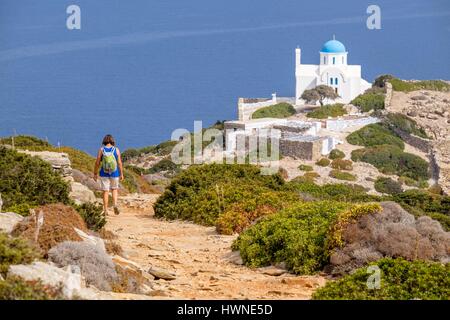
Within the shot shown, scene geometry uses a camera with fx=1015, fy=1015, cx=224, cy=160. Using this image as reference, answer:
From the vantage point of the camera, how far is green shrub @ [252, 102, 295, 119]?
60531mm

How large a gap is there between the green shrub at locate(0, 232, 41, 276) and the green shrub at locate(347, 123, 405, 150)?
144ft

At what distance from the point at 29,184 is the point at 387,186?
30.6 m

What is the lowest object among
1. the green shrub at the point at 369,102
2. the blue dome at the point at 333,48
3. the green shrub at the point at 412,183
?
the green shrub at the point at 412,183

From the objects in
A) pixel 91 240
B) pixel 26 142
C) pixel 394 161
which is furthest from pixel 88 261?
pixel 394 161

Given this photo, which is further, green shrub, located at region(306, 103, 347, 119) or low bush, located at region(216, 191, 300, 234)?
green shrub, located at region(306, 103, 347, 119)

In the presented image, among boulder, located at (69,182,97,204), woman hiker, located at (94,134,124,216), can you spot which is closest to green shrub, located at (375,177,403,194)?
boulder, located at (69,182,97,204)

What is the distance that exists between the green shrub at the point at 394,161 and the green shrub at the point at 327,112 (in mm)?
7065

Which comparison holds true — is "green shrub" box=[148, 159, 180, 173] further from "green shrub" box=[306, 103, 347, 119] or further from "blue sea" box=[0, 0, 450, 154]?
"blue sea" box=[0, 0, 450, 154]

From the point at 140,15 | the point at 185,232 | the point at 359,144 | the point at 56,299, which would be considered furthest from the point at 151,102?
the point at 56,299

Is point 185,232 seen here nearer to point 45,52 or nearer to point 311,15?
point 45,52

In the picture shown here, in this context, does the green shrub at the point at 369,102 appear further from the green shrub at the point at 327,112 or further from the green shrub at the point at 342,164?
the green shrub at the point at 342,164

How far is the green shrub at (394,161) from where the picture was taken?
4809 cm

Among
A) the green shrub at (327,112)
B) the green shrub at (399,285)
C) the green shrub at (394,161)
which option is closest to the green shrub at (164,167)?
the green shrub at (394,161)

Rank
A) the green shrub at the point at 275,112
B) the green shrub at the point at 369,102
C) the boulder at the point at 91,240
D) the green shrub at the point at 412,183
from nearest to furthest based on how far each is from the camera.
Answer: the boulder at the point at 91,240
the green shrub at the point at 412,183
the green shrub at the point at 275,112
the green shrub at the point at 369,102
